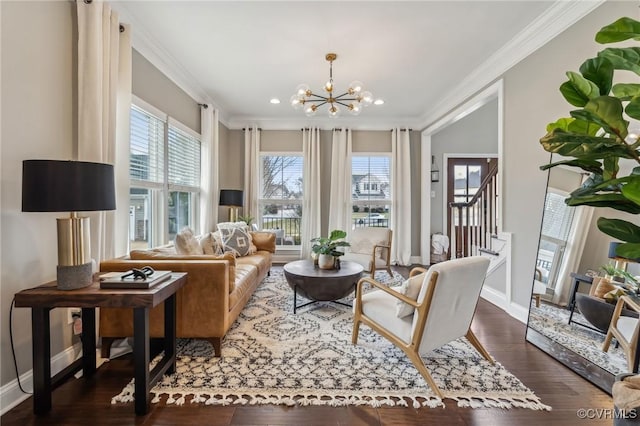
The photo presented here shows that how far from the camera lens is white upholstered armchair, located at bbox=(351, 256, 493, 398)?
70.9 inches

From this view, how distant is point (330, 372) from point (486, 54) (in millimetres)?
3652

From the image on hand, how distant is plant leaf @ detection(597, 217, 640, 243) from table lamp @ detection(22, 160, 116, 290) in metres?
2.32

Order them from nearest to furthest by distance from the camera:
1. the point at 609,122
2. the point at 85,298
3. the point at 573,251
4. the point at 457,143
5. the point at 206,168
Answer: the point at 609,122, the point at 85,298, the point at 573,251, the point at 206,168, the point at 457,143

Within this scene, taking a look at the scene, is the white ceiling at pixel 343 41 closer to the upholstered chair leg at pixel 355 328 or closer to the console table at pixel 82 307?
the console table at pixel 82 307

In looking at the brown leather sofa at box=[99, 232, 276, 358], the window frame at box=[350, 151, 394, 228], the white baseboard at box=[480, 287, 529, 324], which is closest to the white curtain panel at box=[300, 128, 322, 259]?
the window frame at box=[350, 151, 394, 228]

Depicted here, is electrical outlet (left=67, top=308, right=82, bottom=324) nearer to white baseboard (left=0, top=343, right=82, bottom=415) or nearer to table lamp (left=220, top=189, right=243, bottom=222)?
white baseboard (left=0, top=343, right=82, bottom=415)

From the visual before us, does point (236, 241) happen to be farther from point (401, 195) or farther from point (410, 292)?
point (401, 195)

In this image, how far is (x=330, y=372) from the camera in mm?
2025

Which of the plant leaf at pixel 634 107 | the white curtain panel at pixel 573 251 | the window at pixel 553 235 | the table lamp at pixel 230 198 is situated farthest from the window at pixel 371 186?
the plant leaf at pixel 634 107

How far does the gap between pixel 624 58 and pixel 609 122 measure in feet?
0.68

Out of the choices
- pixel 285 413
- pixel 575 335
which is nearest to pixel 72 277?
pixel 285 413

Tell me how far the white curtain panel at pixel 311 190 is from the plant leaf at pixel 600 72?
4.66m

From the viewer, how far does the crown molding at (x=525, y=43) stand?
236cm

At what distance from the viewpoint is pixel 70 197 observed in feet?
4.87
